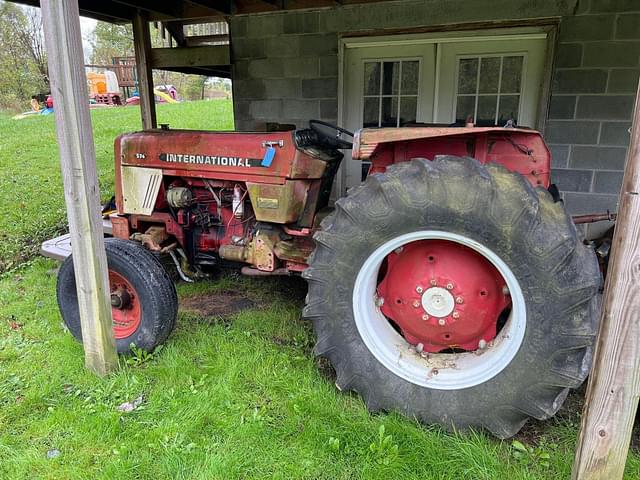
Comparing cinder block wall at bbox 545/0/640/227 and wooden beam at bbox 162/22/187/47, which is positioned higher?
wooden beam at bbox 162/22/187/47

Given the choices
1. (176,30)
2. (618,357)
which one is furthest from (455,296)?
(176,30)

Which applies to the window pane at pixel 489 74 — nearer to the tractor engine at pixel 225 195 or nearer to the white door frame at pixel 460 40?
the white door frame at pixel 460 40

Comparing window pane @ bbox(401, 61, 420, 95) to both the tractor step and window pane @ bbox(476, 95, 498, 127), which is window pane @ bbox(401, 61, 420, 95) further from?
the tractor step

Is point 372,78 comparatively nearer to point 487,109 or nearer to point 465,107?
point 465,107

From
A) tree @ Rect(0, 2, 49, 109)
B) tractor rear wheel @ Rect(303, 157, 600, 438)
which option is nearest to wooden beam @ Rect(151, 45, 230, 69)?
tractor rear wheel @ Rect(303, 157, 600, 438)

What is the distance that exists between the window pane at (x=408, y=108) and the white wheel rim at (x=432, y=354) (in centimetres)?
273

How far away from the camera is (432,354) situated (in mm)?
2076

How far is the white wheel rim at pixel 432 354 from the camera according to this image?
5.79ft

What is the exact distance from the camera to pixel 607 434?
59.7 inches

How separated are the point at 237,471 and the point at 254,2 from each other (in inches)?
163

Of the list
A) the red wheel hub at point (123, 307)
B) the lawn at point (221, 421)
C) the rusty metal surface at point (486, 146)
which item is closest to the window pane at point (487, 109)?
the rusty metal surface at point (486, 146)

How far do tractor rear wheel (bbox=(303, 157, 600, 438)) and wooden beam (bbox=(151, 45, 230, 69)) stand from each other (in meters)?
3.37

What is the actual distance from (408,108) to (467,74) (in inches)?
23.1

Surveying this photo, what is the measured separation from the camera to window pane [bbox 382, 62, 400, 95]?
14.1 feet
